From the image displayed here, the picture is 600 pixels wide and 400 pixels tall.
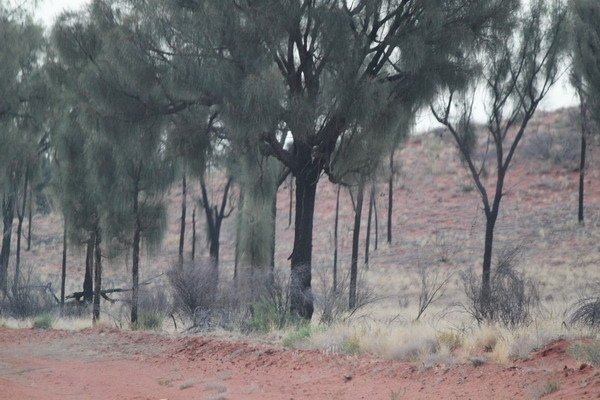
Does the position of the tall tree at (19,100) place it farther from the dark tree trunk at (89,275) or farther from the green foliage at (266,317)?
the green foliage at (266,317)

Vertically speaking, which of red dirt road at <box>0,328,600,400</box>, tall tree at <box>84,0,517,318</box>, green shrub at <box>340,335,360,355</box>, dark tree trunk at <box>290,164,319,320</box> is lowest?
red dirt road at <box>0,328,600,400</box>

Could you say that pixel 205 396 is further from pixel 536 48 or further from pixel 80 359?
pixel 536 48

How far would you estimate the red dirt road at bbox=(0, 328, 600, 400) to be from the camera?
34.8 ft

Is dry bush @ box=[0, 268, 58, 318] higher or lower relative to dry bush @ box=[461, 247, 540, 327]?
lower

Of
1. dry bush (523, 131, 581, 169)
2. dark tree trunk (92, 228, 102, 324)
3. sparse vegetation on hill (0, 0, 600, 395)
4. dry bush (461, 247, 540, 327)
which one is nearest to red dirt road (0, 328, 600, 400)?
sparse vegetation on hill (0, 0, 600, 395)

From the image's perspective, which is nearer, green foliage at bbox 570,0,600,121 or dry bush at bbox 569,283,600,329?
dry bush at bbox 569,283,600,329

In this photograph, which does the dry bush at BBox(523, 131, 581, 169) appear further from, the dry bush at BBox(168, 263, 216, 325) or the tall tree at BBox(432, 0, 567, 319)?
the dry bush at BBox(168, 263, 216, 325)

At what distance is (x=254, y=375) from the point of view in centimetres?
1309

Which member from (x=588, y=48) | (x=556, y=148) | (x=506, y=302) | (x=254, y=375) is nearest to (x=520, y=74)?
(x=588, y=48)

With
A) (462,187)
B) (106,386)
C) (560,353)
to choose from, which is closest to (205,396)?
(106,386)

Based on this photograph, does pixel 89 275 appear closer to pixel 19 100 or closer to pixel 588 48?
pixel 19 100

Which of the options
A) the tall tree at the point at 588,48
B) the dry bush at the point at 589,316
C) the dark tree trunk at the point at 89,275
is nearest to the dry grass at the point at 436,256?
the dry bush at the point at 589,316

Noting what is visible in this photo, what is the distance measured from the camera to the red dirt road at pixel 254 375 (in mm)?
10617

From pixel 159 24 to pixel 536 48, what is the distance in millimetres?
→ 12175
